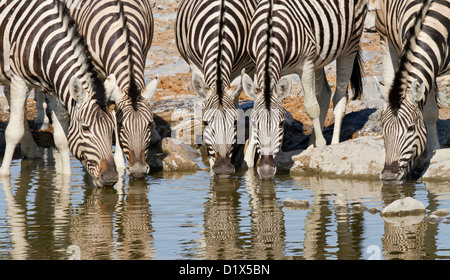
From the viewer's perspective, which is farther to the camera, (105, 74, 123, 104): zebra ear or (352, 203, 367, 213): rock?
(105, 74, 123, 104): zebra ear

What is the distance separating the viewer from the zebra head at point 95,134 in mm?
10195

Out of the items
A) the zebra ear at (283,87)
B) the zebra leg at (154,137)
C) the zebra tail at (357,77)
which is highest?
the zebra tail at (357,77)

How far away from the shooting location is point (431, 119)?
11.8 m

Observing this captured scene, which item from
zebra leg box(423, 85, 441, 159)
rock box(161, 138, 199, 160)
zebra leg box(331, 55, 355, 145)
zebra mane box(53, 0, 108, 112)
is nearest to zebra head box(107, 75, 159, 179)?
zebra mane box(53, 0, 108, 112)

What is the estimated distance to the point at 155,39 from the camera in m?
21.9

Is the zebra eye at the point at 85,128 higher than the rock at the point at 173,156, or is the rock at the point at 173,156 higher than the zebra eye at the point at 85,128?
the zebra eye at the point at 85,128

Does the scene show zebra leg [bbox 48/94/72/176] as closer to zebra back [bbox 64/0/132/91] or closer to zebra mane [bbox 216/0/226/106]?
zebra back [bbox 64/0/132/91]

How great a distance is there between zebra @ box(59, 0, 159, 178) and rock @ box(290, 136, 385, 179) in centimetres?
238

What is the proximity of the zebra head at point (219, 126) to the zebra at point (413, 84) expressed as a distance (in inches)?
82.7

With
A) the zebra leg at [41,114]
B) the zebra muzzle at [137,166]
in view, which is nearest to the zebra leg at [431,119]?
the zebra muzzle at [137,166]

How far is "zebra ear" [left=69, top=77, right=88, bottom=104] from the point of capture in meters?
10.1

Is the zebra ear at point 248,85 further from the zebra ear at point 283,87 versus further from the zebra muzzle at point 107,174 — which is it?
the zebra muzzle at point 107,174

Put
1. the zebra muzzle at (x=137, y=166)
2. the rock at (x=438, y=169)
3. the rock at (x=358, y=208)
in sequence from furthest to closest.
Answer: the zebra muzzle at (x=137, y=166)
the rock at (x=438, y=169)
the rock at (x=358, y=208)
